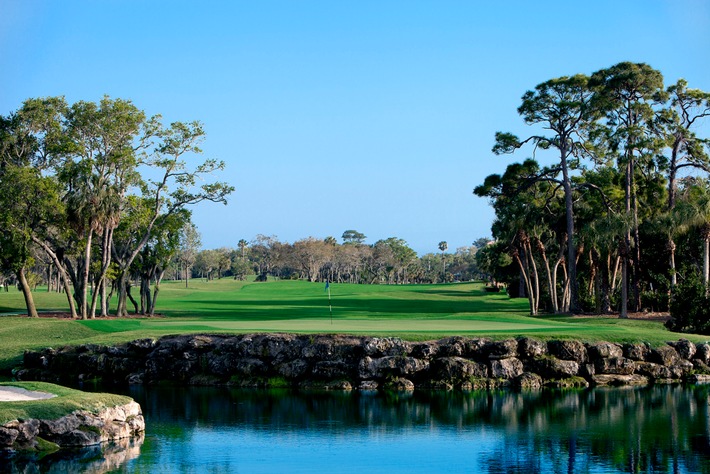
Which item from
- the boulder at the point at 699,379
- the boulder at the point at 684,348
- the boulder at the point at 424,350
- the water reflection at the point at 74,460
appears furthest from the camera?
the boulder at the point at 684,348

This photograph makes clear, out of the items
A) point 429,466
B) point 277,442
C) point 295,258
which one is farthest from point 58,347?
point 295,258

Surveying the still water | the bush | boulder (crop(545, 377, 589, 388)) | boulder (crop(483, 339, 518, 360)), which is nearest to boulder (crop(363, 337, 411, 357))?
the still water

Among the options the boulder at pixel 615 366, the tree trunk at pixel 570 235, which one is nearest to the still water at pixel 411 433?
the boulder at pixel 615 366

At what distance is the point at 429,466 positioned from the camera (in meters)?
17.7

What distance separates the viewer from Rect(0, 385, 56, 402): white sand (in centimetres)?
2018

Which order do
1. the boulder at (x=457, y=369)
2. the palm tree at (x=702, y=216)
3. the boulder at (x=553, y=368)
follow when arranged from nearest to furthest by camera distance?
1. the boulder at (x=457, y=369)
2. the boulder at (x=553, y=368)
3. the palm tree at (x=702, y=216)

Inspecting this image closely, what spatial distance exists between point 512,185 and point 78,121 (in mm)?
28097

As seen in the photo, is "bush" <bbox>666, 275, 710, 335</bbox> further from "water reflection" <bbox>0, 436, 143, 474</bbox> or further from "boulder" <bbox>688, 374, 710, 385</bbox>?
"water reflection" <bbox>0, 436, 143, 474</bbox>

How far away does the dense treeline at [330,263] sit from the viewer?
151 m

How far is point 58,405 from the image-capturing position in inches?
758

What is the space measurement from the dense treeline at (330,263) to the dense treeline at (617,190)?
9222cm

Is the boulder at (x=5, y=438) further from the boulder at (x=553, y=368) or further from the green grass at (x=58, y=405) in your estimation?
the boulder at (x=553, y=368)

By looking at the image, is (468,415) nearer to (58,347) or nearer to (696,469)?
(696,469)

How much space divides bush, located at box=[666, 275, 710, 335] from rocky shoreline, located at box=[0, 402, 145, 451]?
2686 centimetres
